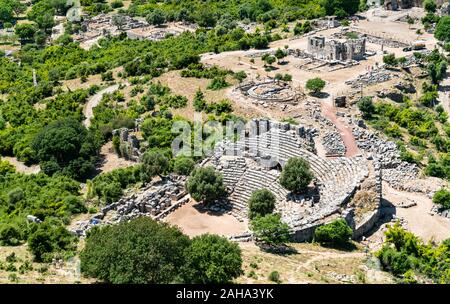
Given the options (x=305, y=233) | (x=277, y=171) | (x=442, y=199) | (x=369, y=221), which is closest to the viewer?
(x=305, y=233)

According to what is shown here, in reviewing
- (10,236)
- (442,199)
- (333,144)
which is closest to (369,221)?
(442,199)

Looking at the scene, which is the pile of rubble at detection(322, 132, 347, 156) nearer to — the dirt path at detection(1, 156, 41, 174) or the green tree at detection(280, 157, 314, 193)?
the green tree at detection(280, 157, 314, 193)

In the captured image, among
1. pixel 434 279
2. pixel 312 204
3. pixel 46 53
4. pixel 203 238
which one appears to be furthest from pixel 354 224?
pixel 46 53

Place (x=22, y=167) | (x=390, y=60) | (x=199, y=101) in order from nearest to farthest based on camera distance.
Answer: (x=22, y=167) → (x=199, y=101) → (x=390, y=60)

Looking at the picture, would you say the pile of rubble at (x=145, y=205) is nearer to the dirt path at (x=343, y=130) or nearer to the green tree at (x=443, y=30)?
the dirt path at (x=343, y=130)

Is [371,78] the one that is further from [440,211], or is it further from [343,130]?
[440,211]

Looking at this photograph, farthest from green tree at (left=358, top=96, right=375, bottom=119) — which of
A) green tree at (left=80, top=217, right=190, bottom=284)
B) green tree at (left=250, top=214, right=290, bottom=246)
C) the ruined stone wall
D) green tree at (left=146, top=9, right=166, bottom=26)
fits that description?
green tree at (left=146, top=9, right=166, bottom=26)
